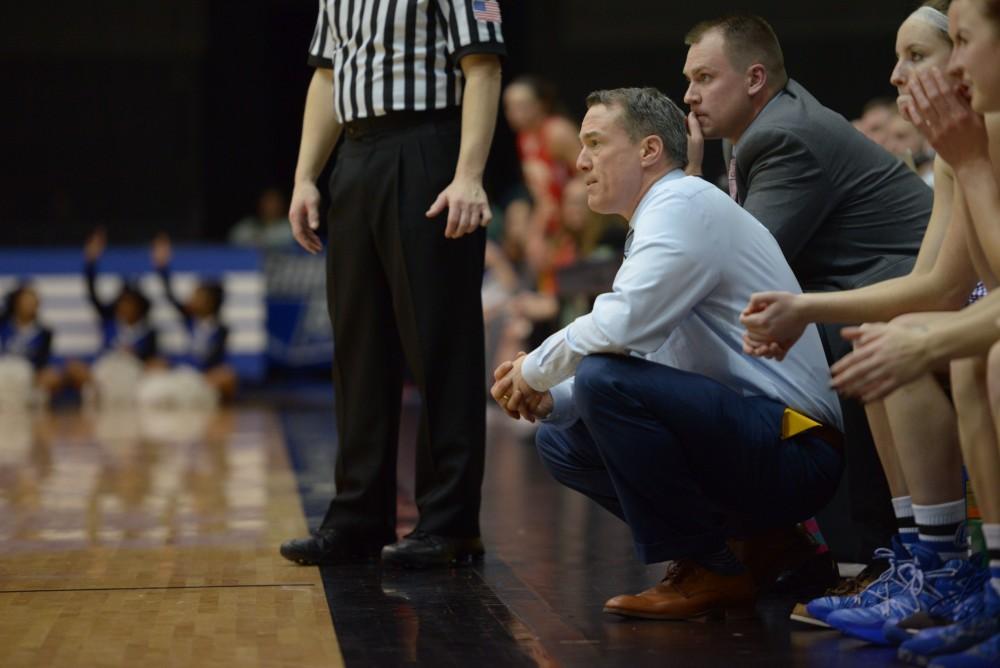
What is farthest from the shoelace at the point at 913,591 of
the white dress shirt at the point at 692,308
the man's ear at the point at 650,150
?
the man's ear at the point at 650,150

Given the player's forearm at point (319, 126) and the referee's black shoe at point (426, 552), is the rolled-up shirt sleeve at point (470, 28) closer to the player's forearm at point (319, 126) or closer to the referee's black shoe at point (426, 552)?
the player's forearm at point (319, 126)

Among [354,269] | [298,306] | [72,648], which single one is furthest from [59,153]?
[72,648]

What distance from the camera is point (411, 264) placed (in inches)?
122

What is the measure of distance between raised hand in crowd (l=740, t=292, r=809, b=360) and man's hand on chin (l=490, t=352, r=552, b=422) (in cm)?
45

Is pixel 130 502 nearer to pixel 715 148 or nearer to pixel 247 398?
pixel 715 148

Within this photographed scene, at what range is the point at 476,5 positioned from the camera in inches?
123

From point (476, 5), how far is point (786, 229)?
845mm

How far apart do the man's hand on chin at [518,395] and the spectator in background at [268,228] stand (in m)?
7.30

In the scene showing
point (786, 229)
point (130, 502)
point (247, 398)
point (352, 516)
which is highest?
point (786, 229)

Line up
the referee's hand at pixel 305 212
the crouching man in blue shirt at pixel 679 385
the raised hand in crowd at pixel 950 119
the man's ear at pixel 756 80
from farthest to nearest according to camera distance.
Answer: the referee's hand at pixel 305 212 < the man's ear at pixel 756 80 < the crouching man in blue shirt at pixel 679 385 < the raised hand in crowd at pixel 950 119

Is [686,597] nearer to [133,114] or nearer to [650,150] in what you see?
[650,150]

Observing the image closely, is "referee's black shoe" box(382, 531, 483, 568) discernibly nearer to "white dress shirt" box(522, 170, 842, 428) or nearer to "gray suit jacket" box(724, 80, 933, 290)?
"white dress shirt" box(522, 170, 842, 428)

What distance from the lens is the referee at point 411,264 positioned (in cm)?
309

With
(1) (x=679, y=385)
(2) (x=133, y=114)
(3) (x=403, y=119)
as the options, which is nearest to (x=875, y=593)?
(1) (x=679, y=385)
